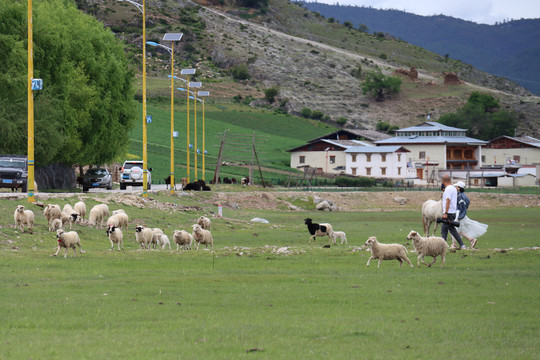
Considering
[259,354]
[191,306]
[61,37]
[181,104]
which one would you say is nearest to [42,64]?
[61,37]

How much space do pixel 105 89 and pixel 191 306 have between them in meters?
56.1

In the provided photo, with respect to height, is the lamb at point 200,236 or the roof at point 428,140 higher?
the roof at point 428,140

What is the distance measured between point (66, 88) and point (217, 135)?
9729 cm

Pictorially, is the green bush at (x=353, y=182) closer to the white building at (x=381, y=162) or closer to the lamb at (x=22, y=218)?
the white building at (x=381, y=162)

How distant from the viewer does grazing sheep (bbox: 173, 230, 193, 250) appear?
28859 millimetres

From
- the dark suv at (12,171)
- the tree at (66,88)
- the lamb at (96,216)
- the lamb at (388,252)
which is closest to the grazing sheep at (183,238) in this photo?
the lamb at (96,216)

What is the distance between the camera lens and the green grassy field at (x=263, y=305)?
1241 centimetres

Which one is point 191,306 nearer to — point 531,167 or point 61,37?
point 61,37

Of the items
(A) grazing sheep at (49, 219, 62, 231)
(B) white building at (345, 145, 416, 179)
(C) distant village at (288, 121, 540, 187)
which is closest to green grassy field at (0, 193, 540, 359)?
(A) grazing sheep at (49, 219, 62, 231)

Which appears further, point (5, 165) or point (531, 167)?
point (531, 167)

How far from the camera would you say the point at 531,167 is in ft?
491

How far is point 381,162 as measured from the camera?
14512 cm

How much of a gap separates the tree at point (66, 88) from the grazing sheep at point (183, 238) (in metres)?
26.5

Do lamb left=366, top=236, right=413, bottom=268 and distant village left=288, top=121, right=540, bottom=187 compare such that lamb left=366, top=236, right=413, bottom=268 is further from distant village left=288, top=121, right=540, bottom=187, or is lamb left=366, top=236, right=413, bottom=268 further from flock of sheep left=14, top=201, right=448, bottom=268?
distant village left=288, top=121, right=540, bottom=187
